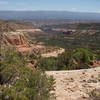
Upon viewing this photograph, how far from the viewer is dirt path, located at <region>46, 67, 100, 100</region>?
47.4 feet

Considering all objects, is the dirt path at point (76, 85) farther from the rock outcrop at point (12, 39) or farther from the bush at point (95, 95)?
the rock outcrop at point (12, 39)

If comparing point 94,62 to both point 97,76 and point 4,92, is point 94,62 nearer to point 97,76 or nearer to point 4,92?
point 97,76

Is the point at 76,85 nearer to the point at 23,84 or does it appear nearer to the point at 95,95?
the point at 95,95

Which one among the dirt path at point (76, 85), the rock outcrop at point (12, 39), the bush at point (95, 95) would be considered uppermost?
the bush at point (95, 95)

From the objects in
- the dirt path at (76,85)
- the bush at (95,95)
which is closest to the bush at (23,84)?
the dirt path at (76,85)

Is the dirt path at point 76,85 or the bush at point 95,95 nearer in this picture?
the bush at point 95,95

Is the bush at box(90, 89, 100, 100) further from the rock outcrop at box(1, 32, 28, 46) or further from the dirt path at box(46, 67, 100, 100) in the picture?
the rock outcrop at box(1, 32, 28, 46)

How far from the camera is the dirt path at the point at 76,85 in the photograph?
14.4 m

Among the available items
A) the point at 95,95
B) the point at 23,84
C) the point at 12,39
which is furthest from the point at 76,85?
the point at 12,39

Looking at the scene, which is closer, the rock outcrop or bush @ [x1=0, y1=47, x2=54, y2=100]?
bush @ [x1=0, y1=47, x2=54, y2=100]

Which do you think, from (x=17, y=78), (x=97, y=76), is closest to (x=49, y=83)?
(x=17, y=78)

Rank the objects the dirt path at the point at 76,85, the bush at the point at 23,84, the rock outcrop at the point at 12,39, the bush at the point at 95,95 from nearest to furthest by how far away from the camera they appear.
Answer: the bush at the point at 23,84, the bush at the point at 95,95, the dirt path at the point at 76,85, the rock outcrop at the point at 12,39

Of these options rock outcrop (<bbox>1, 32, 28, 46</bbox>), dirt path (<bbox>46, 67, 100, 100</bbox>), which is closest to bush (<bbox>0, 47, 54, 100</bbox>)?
dirt path (<bbox>46, 67, 100, 100</bbox>)

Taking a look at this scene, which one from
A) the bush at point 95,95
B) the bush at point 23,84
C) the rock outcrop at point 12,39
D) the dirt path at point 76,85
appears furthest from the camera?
the rock outcrop at point 12,39
